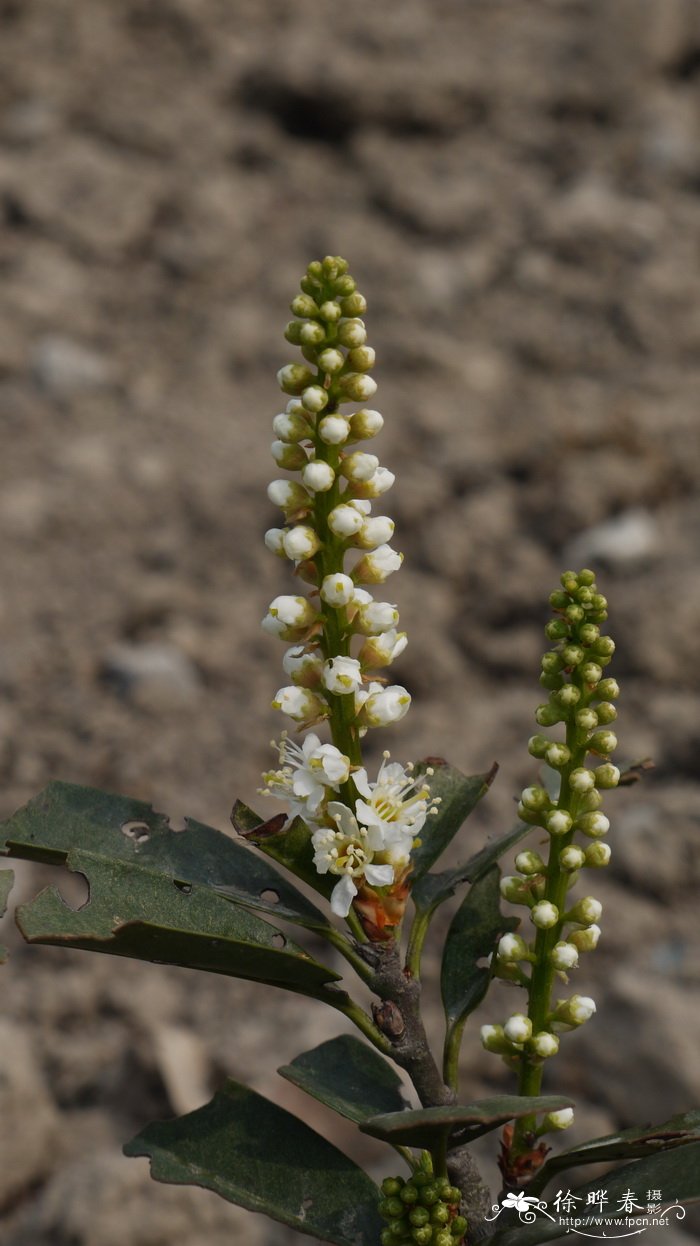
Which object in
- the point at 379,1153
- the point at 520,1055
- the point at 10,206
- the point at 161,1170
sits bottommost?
the point at 161,1170

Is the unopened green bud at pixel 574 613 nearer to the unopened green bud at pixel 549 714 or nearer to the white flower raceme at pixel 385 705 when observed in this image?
the unopened green bud at pixel 549 714

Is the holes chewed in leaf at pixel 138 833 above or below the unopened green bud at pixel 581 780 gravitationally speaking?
below

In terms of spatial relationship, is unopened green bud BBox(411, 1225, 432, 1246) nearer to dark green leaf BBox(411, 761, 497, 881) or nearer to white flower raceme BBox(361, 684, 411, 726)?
dark green leaf BBox(411, 761, 497, 881)

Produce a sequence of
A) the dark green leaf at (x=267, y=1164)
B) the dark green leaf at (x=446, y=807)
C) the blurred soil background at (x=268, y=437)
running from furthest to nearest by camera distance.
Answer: the blurred soil background at (x=268, y=437) → the dark green leaf at (x=446, y=807) → the dark green leaf at (x=267, y=1164)

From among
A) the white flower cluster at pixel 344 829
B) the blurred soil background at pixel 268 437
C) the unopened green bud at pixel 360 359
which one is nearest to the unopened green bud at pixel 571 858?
the white flower cluster at pixel 344 829

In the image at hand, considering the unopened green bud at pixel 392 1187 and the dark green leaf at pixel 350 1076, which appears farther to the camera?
the dark green leaf at pixel 350 1076

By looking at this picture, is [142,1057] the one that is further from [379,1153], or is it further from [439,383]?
[439,383]

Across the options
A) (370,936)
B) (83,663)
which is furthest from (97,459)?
(370,936)
